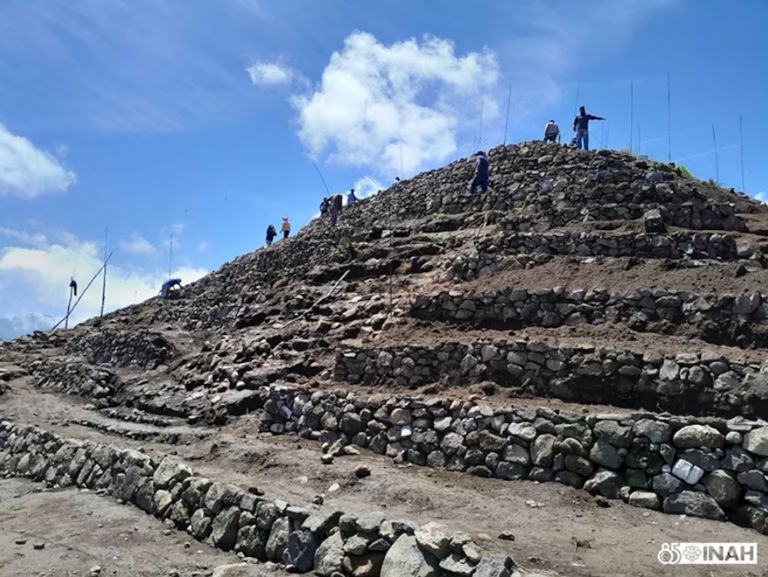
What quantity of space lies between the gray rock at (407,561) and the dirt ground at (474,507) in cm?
88

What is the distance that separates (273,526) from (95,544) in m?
3.23

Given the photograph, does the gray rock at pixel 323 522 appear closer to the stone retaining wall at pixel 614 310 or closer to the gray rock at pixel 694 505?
the gray rock at pixel 694 505

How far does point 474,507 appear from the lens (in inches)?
342

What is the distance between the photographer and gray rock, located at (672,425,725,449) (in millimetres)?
8211

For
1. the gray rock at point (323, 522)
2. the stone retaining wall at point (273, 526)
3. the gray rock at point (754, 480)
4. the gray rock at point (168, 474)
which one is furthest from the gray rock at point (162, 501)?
the gray rock at point (754, 480)

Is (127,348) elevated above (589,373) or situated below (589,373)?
above

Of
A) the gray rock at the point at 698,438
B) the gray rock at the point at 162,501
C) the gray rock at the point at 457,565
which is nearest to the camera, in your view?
the gray rock at the point at 457,565

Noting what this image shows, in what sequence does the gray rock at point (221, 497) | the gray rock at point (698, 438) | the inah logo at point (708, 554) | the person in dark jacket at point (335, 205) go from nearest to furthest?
the inah logo at point (708, 554) < the gray rock at point (698, 438) < the gray rock at point (221, 497) < the person in dark jacket at point (335, 205)

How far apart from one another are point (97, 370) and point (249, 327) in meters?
6.49

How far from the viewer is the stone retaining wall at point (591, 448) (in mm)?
7980

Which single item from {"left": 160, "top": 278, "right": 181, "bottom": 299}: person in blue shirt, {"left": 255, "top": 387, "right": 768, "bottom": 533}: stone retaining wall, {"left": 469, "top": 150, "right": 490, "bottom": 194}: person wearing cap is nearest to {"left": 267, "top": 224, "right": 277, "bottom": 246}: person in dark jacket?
{"left": 160, "top": 278, "right": 181, "bottom": 299}: person in blue shirt

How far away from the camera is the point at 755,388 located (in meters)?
9.74

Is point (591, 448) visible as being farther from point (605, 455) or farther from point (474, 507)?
point (474, 507)

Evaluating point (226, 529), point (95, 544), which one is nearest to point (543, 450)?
point (226, 529)
